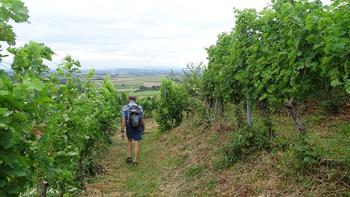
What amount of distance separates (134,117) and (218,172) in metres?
4.03

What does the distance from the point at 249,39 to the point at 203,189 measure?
10.3 feet

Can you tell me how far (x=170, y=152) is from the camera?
12836mm

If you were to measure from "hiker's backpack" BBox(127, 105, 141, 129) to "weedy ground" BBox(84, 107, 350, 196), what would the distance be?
1211mm

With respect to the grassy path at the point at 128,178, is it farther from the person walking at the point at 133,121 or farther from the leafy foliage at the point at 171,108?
the leafy foliage at the point at 171,108

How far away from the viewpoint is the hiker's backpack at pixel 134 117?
11750 millimetres

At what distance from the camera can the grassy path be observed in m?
8.79

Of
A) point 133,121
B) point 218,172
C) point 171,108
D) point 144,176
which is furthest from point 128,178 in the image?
point 171,108

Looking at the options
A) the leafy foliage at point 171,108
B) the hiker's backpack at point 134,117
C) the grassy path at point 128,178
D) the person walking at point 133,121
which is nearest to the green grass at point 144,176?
the grassy path at point 128,178

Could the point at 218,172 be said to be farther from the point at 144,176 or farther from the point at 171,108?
the point at 171,108

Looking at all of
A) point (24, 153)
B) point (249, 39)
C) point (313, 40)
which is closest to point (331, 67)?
point (313, 40)

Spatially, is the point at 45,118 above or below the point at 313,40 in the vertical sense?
below

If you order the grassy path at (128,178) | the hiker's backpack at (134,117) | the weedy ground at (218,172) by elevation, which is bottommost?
the grassy path at (128,178)

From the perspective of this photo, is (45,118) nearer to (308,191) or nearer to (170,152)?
(308,191)

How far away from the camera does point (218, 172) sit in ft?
27.6
